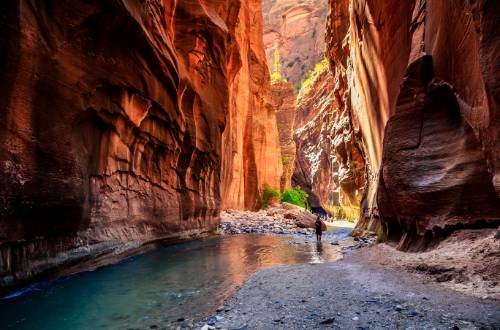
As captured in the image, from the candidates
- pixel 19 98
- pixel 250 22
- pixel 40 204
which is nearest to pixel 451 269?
pixel 40 204

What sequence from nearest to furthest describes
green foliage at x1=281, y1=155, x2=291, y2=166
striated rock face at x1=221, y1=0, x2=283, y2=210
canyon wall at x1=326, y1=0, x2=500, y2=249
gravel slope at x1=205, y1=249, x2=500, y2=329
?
gravel slope at x1=205, y1=249, x2=500, y2=329, canyon wall at x1=326, y1=0, x2=500, y2=249, striated rock face at x1=221, y1=0, x2=283, y2=210, green foliage at x1=281, y1=155, x2=291, y2=166

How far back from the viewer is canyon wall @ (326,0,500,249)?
15.4 ft

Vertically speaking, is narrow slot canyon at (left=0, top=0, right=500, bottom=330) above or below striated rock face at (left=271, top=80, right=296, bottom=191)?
below

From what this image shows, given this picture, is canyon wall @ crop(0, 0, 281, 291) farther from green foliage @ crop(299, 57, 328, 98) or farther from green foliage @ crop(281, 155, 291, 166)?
green foliage @ crop(299, 57, 328, 98)

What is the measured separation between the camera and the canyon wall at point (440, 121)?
4.69 m

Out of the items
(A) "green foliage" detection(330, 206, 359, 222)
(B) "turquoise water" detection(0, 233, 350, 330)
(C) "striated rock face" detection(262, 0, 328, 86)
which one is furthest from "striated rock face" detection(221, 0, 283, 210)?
(C) "striated rock face" detection(262, 0, 328, 86)

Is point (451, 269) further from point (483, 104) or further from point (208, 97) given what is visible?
point (208, 97)

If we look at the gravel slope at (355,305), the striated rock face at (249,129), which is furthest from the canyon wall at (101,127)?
the striated rock face at (249,129)

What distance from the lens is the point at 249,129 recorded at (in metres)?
38.0

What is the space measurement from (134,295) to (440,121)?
8075 millimetres

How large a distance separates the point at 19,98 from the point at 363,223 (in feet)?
→ 58.7

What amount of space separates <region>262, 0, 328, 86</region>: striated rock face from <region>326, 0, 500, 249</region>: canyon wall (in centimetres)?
7779

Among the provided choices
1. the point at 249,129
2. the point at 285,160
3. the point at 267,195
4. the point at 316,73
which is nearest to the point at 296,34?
the point at 316,73

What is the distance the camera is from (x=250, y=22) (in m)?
39.1
